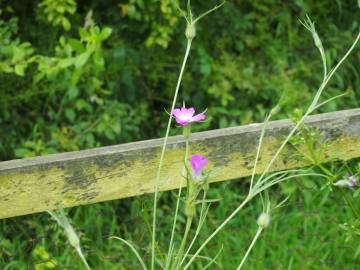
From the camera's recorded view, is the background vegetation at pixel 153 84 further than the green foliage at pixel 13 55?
No

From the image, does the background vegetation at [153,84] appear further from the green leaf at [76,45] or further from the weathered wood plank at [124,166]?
the weathered wood plank at [124,166]

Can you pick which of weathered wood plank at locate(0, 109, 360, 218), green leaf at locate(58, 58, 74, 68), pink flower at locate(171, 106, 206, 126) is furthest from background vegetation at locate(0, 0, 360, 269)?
pink flower at locate(171, 106, 206, 126)

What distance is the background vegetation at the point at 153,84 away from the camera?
2186 mm

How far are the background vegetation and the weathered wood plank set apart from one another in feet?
1.78

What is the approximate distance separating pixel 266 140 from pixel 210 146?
12 cm

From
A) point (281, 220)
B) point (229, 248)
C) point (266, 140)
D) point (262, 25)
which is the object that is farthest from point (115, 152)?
point (262, 25)

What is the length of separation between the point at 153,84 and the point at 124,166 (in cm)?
168

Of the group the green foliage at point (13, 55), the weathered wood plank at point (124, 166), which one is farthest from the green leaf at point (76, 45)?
the weathered wood plank at point (124, 166)

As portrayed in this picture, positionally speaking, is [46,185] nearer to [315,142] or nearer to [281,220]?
[315,142]

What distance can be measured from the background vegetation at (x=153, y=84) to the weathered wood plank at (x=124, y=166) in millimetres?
542

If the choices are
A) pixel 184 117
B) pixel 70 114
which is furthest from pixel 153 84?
pixel 184 117

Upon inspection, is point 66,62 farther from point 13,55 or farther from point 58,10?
point 58,10

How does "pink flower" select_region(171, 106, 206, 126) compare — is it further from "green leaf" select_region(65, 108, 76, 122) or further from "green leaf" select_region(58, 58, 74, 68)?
"green leaf" select_region(65, 108, 76, 122)

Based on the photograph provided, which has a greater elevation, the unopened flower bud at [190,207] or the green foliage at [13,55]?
the green foliage at [13,55]
